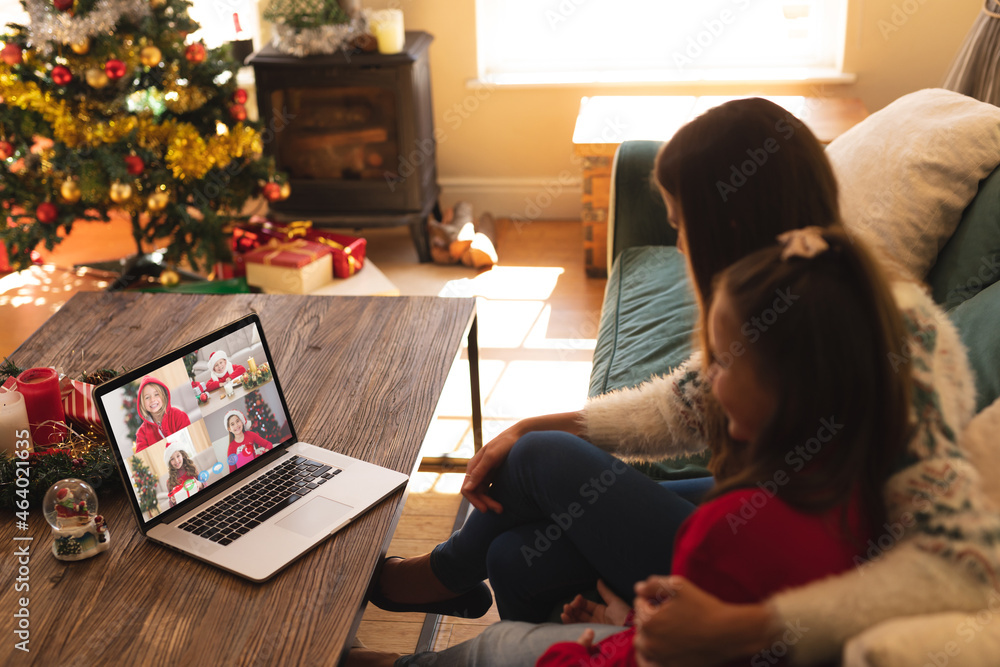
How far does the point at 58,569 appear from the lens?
42.2 inches

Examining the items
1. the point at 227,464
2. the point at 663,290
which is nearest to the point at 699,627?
the point at 227,464

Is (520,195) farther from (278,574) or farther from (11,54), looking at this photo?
(278,574)

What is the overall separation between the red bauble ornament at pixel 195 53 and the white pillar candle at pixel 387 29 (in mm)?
617

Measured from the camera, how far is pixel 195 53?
269cm

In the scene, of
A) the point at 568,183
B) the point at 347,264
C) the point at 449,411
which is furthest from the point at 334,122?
the point at 449,411

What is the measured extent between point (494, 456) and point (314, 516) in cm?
29

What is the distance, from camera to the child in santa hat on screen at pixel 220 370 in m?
1.22

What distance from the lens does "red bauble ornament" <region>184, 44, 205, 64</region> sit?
2.69 m

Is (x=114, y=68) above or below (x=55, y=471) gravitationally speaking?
above

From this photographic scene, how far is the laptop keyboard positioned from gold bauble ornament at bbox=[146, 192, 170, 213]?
1.72m

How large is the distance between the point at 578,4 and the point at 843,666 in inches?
126

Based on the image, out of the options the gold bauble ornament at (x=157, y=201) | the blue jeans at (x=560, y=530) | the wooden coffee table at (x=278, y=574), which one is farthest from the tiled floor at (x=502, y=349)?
the gold bauble ornament at (x=157, y=201)

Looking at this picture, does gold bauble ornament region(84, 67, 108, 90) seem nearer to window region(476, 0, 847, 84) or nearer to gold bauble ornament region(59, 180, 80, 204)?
gold bauble ornament region(59, 180, 80, 204)

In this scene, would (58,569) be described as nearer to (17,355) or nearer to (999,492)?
(17,355)
